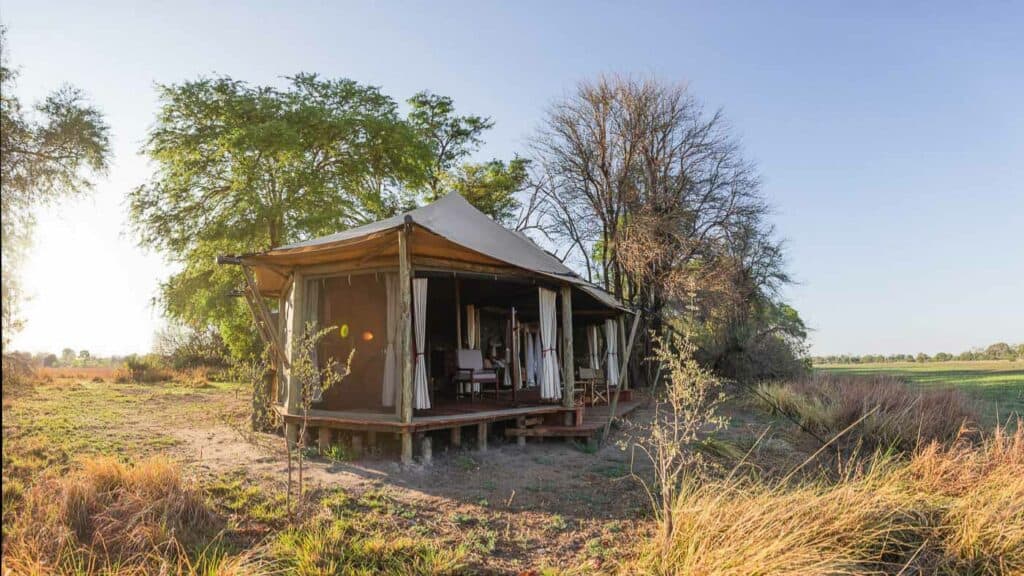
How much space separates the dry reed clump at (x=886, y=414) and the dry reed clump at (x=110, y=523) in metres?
7.06

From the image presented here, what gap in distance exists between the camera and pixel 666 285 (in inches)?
646

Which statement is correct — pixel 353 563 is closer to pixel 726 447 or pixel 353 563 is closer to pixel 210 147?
pixel 726 447

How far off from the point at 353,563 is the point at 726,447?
5.50 m

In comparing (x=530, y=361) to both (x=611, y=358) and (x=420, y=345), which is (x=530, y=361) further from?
(x=420, y=345)

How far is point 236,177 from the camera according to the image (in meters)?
17.0

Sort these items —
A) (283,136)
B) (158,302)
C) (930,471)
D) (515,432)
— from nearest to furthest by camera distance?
(930,471)
(515,432)
(283,136)
(158,302)

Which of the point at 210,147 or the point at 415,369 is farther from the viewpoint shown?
the point at 210,147

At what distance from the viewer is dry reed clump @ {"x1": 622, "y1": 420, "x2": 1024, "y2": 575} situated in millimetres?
3920

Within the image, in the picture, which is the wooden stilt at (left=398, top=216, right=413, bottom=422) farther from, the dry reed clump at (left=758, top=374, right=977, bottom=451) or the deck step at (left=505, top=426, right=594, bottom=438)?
the dry reed clump at (left=758, top=374, right=977, bottom=451)

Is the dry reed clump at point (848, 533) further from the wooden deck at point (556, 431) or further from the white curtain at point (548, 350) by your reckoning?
the white curtain at point (548, 350)

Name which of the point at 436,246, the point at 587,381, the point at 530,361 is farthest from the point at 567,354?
the point at 530,361

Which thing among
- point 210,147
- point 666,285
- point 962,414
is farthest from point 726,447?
point 210,147

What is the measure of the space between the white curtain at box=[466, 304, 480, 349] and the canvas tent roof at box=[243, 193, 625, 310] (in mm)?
2963

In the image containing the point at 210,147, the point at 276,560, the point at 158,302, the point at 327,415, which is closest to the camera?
the point at 276,560
